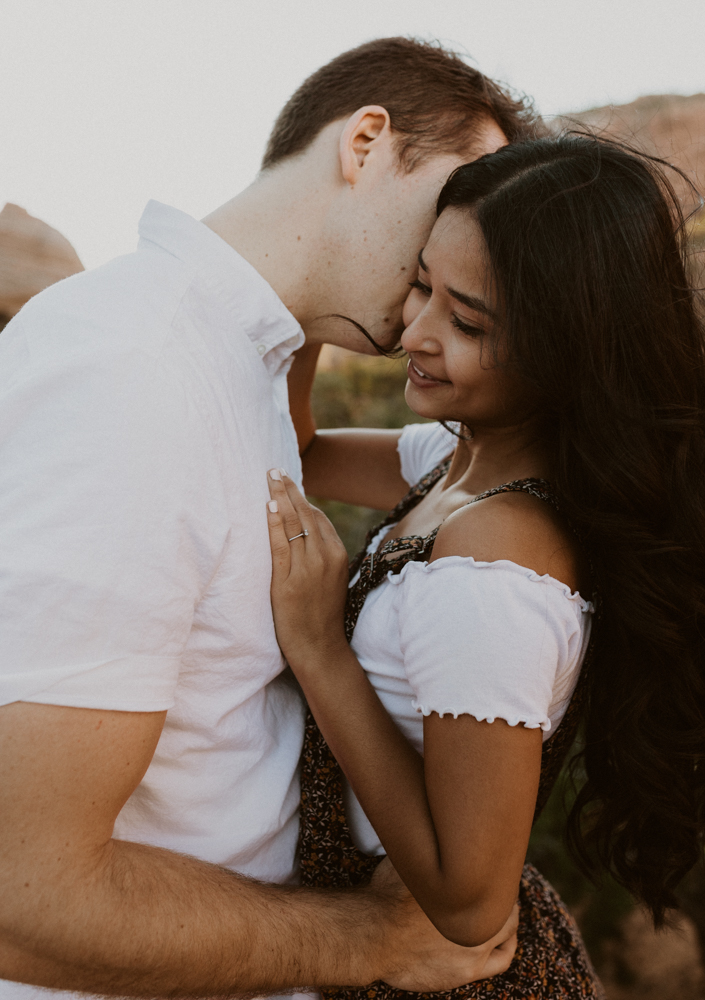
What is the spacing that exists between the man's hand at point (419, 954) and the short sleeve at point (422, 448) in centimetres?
119

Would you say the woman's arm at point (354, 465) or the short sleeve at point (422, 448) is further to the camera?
the woman's arm at point (354, 465)

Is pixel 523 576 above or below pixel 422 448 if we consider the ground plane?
above

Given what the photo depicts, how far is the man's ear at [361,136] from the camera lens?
5.41ft

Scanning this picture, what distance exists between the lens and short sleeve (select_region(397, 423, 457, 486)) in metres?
2.25

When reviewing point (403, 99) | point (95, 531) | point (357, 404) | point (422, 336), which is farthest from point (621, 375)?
point (357, 404)

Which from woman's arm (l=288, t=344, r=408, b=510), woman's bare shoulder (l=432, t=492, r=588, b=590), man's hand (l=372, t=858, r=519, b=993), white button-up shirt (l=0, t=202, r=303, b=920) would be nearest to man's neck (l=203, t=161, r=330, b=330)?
white button-up shirt (l=0, t=202, r=303, b=920)

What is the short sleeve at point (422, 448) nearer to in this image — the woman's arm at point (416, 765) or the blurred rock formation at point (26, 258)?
the woman's arm at point (416, 765)

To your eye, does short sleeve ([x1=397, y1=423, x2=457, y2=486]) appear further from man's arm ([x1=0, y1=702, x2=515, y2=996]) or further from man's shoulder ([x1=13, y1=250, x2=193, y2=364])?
man's arm ([x1=0, y1=702, x2=515, y2=996])

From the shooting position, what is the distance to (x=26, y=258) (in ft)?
18.2

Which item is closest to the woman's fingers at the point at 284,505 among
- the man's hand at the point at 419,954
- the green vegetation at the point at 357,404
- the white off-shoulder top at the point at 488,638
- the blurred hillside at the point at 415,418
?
the white off-shoulder top at the point at 488,638

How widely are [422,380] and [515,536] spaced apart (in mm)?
522

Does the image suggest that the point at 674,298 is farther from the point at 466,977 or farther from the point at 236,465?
the point at 466,977

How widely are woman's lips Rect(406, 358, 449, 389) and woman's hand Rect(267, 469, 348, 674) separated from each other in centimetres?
41

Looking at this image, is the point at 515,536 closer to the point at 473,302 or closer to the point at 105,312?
the point at 473,302
